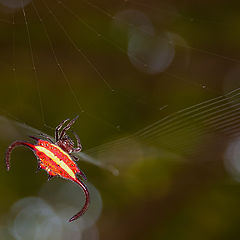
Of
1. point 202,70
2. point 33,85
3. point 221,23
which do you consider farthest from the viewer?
point 33,85

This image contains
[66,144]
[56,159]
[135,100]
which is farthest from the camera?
[135,100]

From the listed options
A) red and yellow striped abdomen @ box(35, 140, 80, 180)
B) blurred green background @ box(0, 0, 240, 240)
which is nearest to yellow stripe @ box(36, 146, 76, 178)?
red and yellow striped abdomen @ box(35, 140, 80, 180)

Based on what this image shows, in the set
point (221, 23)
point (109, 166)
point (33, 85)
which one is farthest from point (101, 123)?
point (221, 23)

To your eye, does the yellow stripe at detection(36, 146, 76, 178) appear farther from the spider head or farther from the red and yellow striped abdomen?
the spider head

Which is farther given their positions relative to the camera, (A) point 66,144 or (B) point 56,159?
(A) point 66,144

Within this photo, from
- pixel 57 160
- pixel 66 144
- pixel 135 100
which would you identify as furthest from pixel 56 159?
pixel 135 100

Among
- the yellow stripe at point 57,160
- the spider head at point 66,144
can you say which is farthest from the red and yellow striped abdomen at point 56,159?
the spider head at point 66,144

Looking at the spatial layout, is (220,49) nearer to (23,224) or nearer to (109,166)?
(109,166)

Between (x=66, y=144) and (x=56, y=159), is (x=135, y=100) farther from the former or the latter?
(x=56, y=159)
